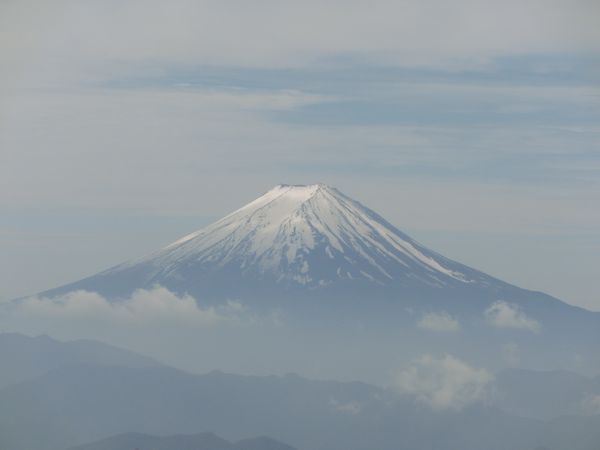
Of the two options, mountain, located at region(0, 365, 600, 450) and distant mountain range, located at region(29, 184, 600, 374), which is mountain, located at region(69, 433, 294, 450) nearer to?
mountain, located at region(0, 365, 600, 450)

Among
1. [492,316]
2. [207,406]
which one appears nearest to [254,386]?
[207,406]

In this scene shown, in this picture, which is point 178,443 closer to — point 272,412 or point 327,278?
point 272,412

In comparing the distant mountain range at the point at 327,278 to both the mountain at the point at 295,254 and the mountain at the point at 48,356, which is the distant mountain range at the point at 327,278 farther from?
the mountain at the point at 48,356

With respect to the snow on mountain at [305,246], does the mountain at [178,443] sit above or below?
below

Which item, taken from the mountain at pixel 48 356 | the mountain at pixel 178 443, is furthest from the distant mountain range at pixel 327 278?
the mountain at pixel 178 443

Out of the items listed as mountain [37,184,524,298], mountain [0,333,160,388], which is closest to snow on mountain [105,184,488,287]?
mountain [37,184,524,298]
